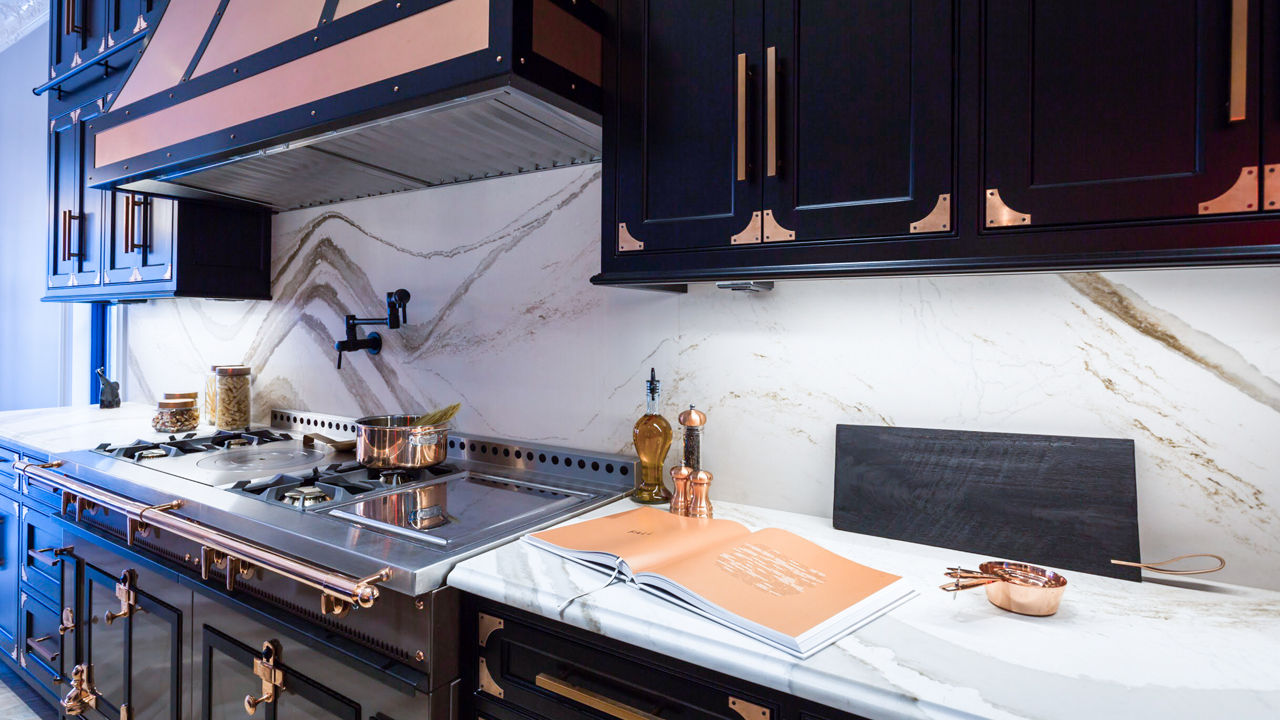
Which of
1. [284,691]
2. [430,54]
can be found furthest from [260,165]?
[284,691]

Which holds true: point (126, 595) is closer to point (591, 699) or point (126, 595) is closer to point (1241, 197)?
point (591, 699)

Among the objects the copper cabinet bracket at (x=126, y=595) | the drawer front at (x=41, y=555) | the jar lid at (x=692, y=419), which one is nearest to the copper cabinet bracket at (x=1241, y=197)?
the jar lid at (x=692, y=419)

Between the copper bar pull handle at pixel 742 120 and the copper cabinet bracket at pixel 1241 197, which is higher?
the copper bar pull handle at pixel 742 120

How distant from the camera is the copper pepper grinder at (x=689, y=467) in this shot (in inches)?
54.9

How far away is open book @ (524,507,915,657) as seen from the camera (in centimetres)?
86

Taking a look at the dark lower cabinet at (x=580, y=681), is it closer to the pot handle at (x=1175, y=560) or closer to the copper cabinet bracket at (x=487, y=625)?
the copper cabinet bracket at (x=487, y=625)

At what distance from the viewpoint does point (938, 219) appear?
101 cm

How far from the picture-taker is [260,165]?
73.2 inches

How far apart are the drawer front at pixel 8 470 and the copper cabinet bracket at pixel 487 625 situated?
2.24m

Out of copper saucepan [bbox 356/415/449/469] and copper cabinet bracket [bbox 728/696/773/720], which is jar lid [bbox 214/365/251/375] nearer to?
copper saucepan [bbox 356/415/449/469]

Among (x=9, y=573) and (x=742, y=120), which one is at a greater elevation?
(x=742, y=120)

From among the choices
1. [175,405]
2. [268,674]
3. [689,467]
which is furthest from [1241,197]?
[175,405]

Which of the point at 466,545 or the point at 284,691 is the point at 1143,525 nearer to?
the point at 466,545

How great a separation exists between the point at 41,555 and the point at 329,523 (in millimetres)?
1596
